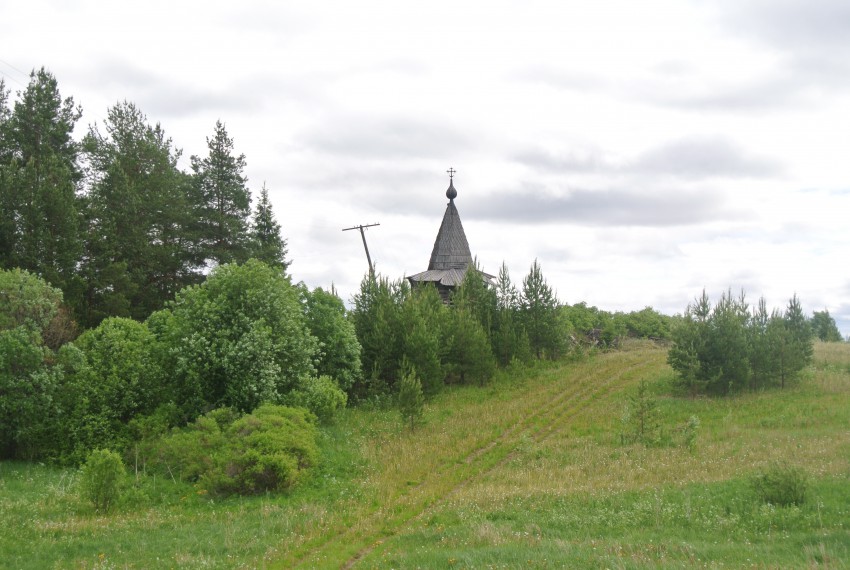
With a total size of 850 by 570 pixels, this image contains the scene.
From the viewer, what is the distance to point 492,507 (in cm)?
1603

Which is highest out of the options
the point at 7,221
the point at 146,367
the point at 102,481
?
the point at 7,221

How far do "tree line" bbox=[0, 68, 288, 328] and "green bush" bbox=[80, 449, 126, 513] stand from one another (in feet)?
51.3

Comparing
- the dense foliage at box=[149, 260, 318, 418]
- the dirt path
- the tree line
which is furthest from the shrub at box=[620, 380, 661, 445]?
the tree line

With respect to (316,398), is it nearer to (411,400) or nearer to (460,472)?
(411,400)

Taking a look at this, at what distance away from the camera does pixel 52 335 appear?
83.5ft

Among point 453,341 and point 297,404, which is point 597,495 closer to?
point 297,404

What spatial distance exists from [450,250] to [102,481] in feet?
131

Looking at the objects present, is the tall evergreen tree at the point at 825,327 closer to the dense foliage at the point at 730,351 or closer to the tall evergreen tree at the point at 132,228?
the dense foliage at the point at 730,351

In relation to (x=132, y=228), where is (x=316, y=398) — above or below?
below

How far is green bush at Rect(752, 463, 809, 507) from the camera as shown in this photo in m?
14.2

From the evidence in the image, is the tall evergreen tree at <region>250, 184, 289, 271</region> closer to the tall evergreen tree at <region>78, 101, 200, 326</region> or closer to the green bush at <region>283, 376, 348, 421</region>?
the tall evergreen tree at <region>78, 101, 200, 326</region>

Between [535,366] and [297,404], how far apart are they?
23.7 meters

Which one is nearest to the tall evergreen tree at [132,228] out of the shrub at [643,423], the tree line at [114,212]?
the tree line at [114,212]

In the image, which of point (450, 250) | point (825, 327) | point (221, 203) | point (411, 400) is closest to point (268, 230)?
point (221, 203)
